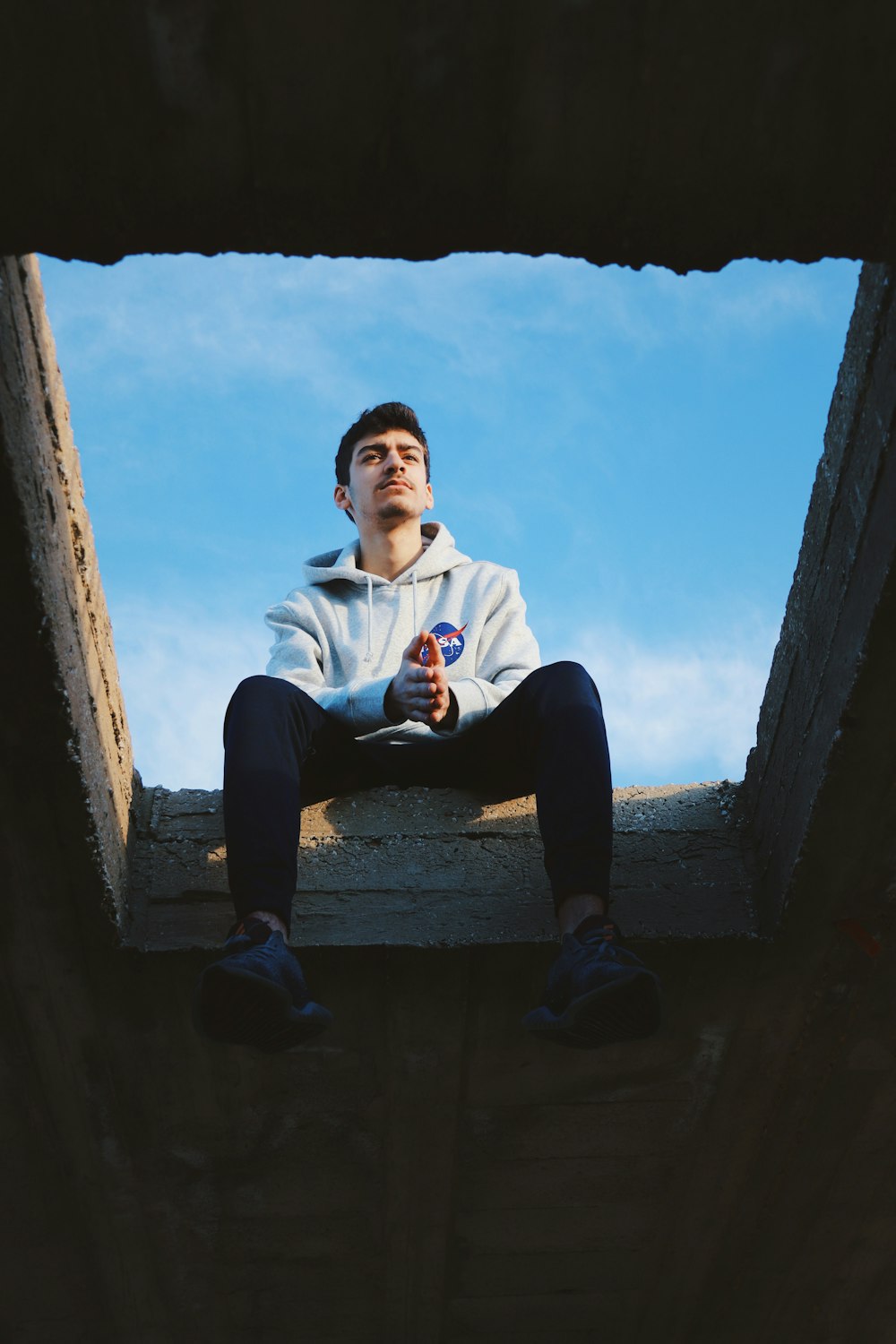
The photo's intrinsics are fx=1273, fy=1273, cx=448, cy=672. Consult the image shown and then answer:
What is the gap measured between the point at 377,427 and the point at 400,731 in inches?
43.5

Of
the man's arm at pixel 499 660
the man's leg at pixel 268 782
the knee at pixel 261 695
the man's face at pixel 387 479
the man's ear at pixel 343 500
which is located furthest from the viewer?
the man's ear at pixel 343 500

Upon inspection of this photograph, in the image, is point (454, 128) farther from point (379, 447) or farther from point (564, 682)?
point (379, 447)

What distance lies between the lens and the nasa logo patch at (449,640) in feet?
10.6

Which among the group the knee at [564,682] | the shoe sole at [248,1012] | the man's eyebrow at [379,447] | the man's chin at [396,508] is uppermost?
the man's eyebrow at [379,447]

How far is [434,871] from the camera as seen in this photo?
2834 millimetres

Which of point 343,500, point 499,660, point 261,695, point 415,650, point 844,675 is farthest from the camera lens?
point 343,500

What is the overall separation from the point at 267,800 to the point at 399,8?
141 cm

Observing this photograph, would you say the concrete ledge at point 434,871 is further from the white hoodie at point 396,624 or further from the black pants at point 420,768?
the white hoodie at point 396,624

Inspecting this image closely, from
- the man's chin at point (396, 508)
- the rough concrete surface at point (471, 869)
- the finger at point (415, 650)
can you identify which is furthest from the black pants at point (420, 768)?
the man's chin at point (396, 508)

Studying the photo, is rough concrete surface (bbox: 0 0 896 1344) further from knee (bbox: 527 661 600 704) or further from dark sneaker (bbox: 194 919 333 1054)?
dark sneaker (bbox: 194 919 333 1054)

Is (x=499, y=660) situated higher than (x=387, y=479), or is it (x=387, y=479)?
(x=387, y=479)

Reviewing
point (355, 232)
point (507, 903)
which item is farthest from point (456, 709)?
point (355, 232)

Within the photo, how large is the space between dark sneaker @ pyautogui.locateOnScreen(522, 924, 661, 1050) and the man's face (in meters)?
1.65

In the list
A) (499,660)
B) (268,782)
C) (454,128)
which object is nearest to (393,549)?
(499,660)
